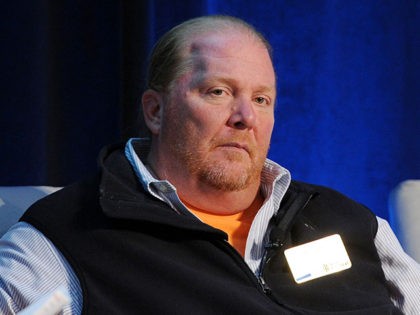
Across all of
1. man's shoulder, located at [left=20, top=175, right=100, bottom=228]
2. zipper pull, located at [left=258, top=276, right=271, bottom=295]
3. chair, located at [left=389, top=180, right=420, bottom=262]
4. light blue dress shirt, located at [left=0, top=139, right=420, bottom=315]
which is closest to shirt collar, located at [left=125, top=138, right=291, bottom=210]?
light blue dress shirt, located at [left=0, top=139, right=420, bottom=315]

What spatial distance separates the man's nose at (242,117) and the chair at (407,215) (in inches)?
18.6

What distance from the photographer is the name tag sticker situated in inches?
57.6

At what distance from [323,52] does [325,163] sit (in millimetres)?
377

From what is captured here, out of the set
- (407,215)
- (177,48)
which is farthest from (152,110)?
(407,215)

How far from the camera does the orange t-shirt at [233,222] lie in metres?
1.57

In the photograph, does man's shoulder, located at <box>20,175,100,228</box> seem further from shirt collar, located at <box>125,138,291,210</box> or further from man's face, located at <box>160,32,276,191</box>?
man's face, located at <box>160,32,276,191</box>

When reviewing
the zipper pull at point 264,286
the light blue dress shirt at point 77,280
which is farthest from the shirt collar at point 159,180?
the zipper pull at point 264,286

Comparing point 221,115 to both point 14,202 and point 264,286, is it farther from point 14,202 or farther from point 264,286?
point 14,202

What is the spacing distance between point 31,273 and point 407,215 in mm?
941

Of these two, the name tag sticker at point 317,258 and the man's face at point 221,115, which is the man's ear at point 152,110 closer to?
the man's face at point 221,115

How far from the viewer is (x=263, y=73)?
167 centimetres

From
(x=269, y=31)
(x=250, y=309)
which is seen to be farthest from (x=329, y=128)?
(x=250, y=309)

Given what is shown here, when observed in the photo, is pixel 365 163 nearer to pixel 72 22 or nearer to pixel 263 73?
pixel 263 73

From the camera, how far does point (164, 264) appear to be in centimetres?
134
